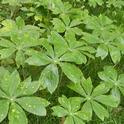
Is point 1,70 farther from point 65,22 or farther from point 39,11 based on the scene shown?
point 39,11

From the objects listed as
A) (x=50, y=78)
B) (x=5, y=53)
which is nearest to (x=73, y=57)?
(x=50, y=78)

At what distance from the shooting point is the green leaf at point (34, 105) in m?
1.90

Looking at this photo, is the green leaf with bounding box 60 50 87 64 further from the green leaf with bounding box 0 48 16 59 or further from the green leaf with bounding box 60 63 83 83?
the green leaf with bounding box 0 48 16 59

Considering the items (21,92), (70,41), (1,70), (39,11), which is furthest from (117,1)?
(21,92)

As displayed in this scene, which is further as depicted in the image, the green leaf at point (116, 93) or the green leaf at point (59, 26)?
the green leaf at point (59, 26)

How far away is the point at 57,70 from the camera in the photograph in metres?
2.12

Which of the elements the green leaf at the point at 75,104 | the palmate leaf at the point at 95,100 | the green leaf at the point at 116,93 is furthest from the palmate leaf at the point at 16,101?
the green leaf at the point at 116,93

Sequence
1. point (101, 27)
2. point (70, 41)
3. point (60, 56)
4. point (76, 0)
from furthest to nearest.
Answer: point (76, 0), point (101, 27), point (70, 41), point (60, 56)

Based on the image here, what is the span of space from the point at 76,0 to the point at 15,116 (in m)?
1.92

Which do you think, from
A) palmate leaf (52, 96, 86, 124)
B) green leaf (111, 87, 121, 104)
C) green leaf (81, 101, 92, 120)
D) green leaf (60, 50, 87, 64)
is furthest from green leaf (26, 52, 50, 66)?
green leaf (111, 87, 121, 104)

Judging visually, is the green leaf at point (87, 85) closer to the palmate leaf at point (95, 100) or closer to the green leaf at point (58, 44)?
the palmate leaf at point (95, 100)

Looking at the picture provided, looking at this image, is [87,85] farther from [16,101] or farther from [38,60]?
[16,101]

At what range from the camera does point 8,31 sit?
2.52 metres

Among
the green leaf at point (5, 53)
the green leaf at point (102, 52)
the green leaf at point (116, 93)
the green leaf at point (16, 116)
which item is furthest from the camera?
the green leaf at point (102, 52)
